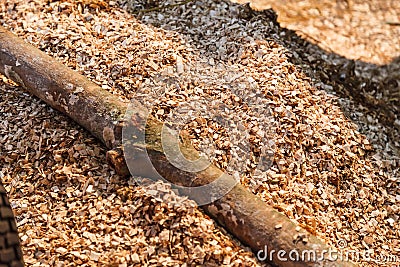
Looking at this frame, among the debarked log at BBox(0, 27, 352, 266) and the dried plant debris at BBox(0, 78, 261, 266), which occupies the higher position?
the debarked log at BBox(0, 27, 352, 266)

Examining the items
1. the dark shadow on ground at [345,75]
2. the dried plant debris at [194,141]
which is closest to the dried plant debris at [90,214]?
the dried plant debris at [194,141]

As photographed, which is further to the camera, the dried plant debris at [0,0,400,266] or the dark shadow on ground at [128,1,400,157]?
the dark shadow on ground at [128,1,400,157]

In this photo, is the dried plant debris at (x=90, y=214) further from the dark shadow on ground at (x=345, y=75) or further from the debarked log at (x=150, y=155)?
the dark shadow on ground at (x=345, y=75)

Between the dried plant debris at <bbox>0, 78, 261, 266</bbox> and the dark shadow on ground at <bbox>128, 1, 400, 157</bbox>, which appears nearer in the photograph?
the dried plant debris at <bbox>0, 78, 261, 266</bbox>

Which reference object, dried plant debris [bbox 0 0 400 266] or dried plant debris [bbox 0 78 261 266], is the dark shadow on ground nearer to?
dried plant debris [bbox 0 0 400 266]

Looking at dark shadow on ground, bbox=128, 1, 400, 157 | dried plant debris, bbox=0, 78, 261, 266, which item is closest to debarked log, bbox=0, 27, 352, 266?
dried plant debris, bbox=0, 78, 261, 266

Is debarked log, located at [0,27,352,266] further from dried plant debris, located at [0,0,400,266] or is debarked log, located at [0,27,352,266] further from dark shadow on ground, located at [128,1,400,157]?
dark shadow on ground, located at [128,1,400,157]

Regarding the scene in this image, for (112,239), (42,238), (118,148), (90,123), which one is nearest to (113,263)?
(112,239)
